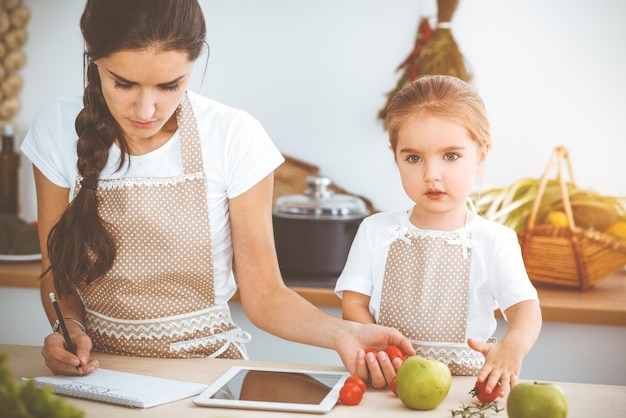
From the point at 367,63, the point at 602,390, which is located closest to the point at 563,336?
the point at 602,390

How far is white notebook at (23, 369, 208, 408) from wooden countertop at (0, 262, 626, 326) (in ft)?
3.13

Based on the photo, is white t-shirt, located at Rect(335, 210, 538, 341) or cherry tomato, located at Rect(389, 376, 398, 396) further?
white t-shirt, located at Rect(335, 210, 538, 341)

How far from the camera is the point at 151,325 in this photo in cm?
160

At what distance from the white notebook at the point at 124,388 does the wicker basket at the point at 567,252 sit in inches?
49.7

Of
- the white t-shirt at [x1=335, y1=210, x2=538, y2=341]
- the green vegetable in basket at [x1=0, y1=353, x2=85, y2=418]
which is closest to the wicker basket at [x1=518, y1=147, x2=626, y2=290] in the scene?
the white t-shirt at [x1=335, y1=210, x2=538, y2=341]

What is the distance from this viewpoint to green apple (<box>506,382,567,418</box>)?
109 cm

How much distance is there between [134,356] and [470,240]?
68cm

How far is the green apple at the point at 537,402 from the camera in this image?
1086mm

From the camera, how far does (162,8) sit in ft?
4.66

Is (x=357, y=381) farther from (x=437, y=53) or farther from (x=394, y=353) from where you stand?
(x=437, y=53)

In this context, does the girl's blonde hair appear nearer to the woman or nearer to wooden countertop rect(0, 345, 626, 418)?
→ the woman

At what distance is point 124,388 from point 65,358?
139mm

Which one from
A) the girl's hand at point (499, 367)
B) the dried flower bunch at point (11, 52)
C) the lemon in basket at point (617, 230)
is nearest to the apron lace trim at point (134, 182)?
the girl's hand at point (499, 367)

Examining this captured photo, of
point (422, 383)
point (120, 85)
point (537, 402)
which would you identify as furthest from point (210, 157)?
point (537, 402)
